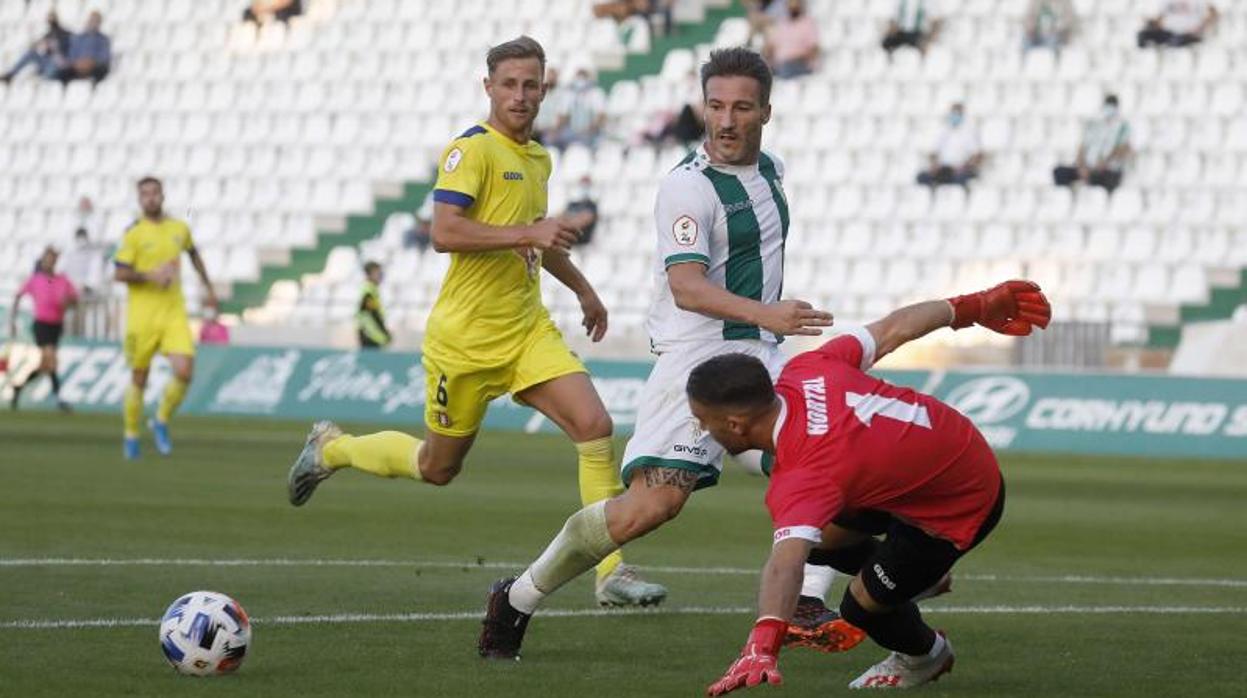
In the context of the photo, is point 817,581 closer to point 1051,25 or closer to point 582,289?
point 582,289

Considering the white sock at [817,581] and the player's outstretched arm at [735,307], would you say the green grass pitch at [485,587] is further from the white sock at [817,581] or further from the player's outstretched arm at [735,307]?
the player's outstretched arm at [735,307]

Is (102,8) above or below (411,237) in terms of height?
above

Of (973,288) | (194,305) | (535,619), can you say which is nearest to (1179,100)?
(973,288)

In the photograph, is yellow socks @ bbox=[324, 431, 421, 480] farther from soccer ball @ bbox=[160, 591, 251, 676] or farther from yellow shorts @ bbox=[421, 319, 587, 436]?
soccer ball @ bbox=[160, 591, 251, 676]

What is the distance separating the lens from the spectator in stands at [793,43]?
107 feet

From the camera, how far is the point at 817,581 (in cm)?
865

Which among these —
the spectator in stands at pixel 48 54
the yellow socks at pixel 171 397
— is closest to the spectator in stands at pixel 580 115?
the spectator in stands at pixel 48 54

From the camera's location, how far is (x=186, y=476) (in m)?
17.8

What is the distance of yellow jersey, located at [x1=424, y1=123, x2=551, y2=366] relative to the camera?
989 centimetres

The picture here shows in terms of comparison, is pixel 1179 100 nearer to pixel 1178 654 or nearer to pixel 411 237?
pixel 411 237

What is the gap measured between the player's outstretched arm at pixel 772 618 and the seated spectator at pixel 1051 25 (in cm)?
2535

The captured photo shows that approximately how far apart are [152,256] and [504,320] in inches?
380

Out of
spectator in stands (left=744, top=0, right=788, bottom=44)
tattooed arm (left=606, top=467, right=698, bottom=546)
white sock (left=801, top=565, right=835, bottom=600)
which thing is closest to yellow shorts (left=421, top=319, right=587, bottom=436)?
tattooed arm (left=606, top=467, right=698, bottom=546)

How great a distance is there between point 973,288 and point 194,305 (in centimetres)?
1166
